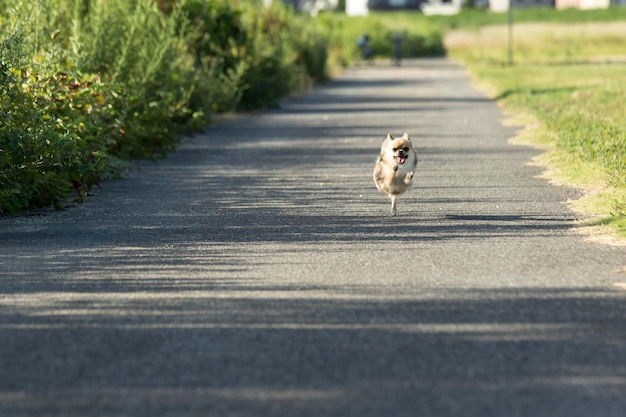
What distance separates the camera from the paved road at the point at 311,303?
5.49 m

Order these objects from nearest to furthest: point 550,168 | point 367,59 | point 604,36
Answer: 1. point 550,168
2. point 367,59
3. point 604,36

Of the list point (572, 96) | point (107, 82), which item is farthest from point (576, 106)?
point (107, 82)

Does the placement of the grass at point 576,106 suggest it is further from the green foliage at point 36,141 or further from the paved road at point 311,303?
the green foliage at point 36,141

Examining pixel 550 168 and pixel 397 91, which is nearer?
pixel 550 168

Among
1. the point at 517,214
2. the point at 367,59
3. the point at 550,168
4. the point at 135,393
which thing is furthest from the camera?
the point at 367,59

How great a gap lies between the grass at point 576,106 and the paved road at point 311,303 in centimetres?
49

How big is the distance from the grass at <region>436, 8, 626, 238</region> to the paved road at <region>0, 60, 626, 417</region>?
49 centimetres

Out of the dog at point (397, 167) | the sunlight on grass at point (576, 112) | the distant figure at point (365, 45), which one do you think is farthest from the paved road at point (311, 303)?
the distant figure at point (365, 45)

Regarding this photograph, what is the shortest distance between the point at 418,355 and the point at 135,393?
4.83 feet

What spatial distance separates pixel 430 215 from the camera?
439 inches

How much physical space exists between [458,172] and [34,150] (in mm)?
5403

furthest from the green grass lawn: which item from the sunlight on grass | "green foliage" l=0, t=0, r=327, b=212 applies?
"green foliage" l=0, t=0, r=327, b=212

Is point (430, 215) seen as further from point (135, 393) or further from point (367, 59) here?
point (367, 59)

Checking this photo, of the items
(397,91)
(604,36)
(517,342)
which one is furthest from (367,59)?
(517,342)
